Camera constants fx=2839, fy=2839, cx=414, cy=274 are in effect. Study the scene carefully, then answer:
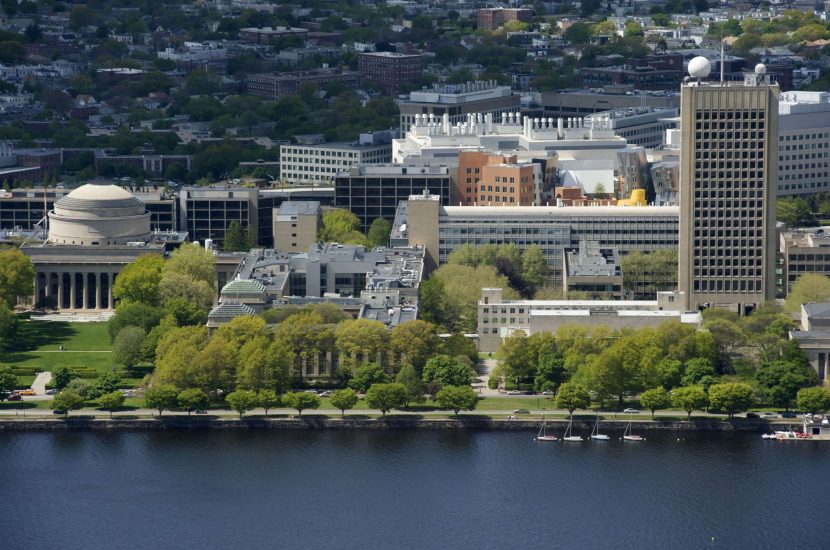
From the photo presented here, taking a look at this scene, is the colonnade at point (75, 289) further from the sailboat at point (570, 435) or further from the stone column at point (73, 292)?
the sailboat at point (570, 435)

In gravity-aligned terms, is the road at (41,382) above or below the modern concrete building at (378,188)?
below

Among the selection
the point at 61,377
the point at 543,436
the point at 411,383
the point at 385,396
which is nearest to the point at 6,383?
the point at 61,377

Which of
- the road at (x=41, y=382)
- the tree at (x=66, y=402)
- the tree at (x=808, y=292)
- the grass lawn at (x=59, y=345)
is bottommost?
the tree at (x=66, y=402)

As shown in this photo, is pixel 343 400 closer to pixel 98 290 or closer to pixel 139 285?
pixel 139 285

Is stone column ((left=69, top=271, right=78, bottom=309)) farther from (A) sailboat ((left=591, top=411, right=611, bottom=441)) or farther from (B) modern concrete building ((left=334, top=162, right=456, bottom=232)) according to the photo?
(A) sailboat ((left=591, top=411, right=611, bottom=441))

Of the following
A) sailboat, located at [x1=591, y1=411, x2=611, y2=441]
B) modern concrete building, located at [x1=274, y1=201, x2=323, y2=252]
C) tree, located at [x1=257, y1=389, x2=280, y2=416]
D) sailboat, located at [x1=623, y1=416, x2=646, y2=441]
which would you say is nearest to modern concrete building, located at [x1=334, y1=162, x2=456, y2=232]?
modern concrete building, located at [x1=274, y1=201, x2=323, y2=252]

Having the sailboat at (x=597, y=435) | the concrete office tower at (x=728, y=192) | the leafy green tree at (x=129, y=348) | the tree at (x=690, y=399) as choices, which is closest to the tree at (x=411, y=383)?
the sailboat at (x=597, y=435)
